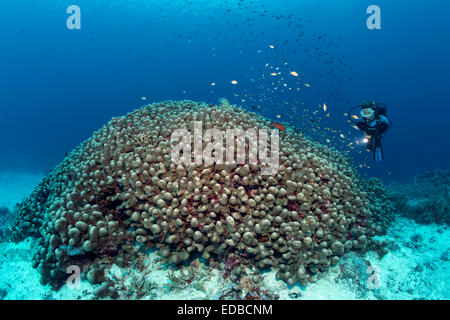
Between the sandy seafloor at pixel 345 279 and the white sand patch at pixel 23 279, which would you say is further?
the white sand patch at pixel 23 279

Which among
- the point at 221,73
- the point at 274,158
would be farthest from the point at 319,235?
the point at 221,73

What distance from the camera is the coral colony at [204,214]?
436cm

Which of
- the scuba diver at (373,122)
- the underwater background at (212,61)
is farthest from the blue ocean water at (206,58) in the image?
the scuba diver at (373,122)

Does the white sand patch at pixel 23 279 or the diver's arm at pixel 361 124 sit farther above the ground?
the diver's arm at pixel 361 124

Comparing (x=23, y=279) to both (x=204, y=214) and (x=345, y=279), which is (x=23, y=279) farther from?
(x=345, y=279)

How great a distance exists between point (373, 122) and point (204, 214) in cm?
838

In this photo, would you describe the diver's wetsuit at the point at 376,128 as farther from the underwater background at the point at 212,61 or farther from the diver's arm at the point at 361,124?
the underwater background at the point at 212,61

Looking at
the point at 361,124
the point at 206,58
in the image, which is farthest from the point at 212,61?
the point at 361,124

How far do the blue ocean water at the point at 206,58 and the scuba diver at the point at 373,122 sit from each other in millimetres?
45200

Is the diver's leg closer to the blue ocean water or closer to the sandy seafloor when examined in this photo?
the sandy seafloor

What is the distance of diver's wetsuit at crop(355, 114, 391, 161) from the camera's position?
9.16m

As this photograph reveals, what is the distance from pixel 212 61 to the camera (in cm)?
8262

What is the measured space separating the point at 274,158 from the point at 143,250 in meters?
3.53
